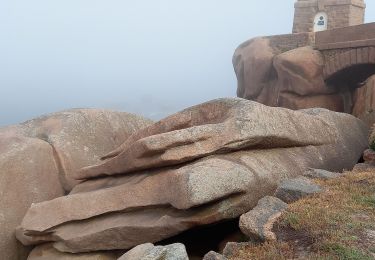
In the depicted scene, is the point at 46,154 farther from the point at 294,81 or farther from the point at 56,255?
the point at 294,81

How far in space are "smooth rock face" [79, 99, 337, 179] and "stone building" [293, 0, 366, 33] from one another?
1615 cm

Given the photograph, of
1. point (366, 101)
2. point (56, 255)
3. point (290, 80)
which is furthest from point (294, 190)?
point (290, 80)

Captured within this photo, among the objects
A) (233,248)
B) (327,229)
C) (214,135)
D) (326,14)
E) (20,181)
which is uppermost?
(326,14)

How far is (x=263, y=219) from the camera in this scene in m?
6.71

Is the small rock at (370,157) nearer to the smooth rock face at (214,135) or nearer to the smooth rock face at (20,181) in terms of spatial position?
the smooth rock face at (214,135)

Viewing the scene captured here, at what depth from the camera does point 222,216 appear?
8.49 m

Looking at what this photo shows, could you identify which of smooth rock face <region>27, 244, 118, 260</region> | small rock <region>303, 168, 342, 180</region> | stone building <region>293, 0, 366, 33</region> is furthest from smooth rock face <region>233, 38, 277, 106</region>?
smooth rock face <region>27, 244, 118, 260</region>

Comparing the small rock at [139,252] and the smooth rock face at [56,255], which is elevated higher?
the small rock at [139,252]

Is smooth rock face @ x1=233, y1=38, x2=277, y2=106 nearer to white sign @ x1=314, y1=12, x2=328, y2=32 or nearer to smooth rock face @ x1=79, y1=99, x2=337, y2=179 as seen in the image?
white sign @ x1=314, y1=12, x2=328, y2=32

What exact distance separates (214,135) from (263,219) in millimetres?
3014

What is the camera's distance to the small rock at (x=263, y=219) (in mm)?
6262

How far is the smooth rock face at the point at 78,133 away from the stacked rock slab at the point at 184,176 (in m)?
1.39

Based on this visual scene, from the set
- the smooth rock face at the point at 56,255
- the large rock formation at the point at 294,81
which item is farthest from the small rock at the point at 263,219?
the large rock formation at the point at 294,81

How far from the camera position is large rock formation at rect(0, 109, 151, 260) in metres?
11.5
